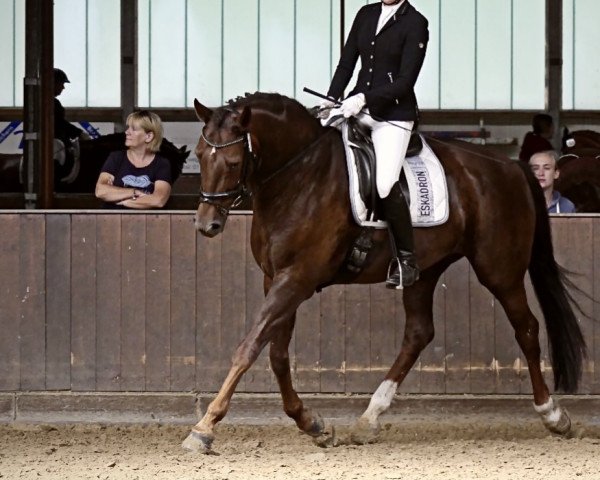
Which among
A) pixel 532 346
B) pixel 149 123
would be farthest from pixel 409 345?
pixel 149 123

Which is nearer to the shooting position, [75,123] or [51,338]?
[51,338]

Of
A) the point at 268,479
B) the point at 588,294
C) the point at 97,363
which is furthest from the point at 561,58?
the point at 268,479

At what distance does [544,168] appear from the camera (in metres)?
7.45

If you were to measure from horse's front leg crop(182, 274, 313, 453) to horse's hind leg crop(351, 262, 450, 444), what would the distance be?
0.73 m

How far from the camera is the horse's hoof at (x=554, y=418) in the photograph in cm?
666

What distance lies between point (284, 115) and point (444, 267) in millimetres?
1319

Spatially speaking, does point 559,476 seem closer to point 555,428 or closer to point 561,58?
point 555,428

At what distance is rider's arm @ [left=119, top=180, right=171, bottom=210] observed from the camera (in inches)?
288

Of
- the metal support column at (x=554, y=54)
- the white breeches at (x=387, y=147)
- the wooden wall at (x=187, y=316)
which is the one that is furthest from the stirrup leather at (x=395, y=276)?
the metal support column at (x=554, y=54)

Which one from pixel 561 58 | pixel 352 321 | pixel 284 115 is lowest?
pixel 352 321

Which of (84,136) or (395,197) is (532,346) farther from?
(84,136)

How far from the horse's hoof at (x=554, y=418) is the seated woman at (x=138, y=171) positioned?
222 cm

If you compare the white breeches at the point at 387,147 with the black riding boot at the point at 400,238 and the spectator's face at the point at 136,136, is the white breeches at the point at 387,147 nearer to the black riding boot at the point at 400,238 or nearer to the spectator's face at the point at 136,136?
the black riding boot at the point at 400,238

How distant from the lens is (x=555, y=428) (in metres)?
6.68
